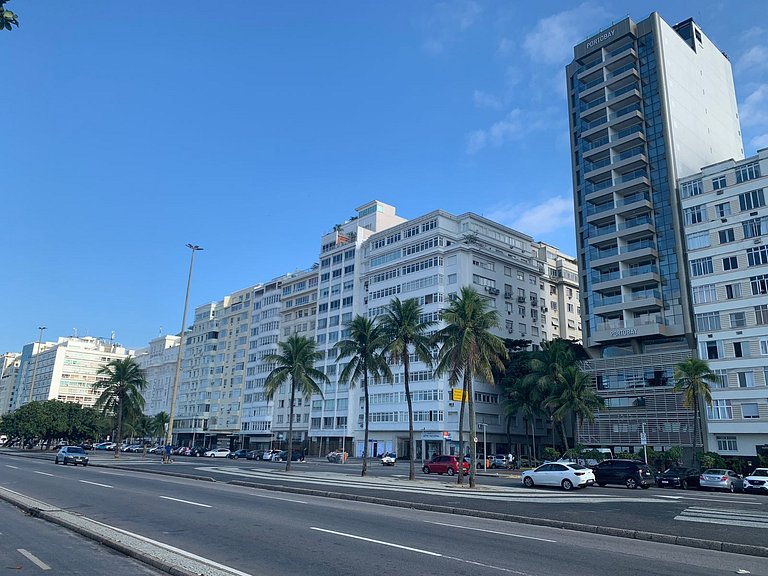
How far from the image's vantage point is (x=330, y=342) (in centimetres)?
9406

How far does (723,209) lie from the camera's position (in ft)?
188

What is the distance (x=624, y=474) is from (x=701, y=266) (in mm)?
32353

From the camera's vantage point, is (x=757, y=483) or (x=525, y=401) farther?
(x=525, y=401)

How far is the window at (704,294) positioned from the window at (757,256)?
159 inches

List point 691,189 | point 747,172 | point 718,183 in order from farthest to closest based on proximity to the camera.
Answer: point 691,189 < point 718,183 < point 747,172

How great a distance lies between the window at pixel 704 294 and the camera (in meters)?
56.6

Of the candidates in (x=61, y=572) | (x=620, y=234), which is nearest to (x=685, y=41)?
(x=620, y=234)

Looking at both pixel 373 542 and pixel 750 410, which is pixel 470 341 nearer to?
pixel 373 542

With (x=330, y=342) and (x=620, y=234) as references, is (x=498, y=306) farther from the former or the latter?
(x=330, y=342)

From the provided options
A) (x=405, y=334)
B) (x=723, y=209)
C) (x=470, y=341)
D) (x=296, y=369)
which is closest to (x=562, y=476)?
(x=470, y=341)

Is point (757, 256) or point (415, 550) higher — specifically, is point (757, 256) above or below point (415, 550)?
above

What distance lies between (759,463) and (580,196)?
37.3 meters

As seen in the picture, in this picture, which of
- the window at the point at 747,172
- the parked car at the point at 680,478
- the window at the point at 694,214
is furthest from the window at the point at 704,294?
the parked car at the point at 680,478

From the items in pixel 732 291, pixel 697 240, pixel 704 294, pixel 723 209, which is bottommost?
pixel 732 291
